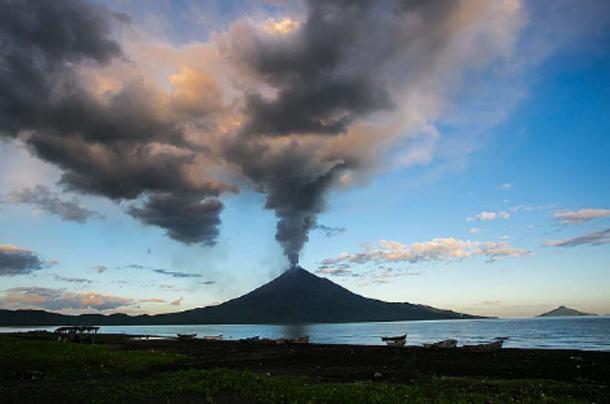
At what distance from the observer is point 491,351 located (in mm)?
48219

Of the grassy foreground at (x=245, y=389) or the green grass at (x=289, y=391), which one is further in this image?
the grassy foreground at (x=245, y=389)

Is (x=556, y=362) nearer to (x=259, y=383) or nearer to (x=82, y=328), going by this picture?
(x=259, y=383)

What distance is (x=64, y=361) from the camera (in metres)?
32.2

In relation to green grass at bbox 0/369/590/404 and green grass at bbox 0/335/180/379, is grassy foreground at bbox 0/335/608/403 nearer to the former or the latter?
green grass at bbox 0/369/590/404

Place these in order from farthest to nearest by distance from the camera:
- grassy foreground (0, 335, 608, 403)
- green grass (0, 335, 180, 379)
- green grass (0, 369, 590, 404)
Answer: green grass (0, 335, 180, 379), grassy foreground (0, 335, 608, 403), green grass (0, 369, 590, 404)

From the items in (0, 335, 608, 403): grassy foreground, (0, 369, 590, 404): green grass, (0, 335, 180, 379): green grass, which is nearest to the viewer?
(0, 369, 590, 404): green grass

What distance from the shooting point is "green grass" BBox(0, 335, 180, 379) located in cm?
2916

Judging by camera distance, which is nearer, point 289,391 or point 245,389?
point 289,391

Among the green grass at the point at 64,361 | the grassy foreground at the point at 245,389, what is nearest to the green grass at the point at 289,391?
the grassy foreground at the point at 245,389

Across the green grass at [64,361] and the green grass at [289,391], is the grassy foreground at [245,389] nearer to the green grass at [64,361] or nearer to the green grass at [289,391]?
the green grass at [289,391]

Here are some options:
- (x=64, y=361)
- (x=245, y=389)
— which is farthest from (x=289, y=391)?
(x=64, y=361)

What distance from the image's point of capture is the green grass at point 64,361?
29.2m

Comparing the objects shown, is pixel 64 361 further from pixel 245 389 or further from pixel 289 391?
pixel 289 391

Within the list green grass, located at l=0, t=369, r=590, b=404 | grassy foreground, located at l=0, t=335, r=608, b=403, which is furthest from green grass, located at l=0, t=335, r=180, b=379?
green grass, located at l=0, t=369, r=590, b=404
